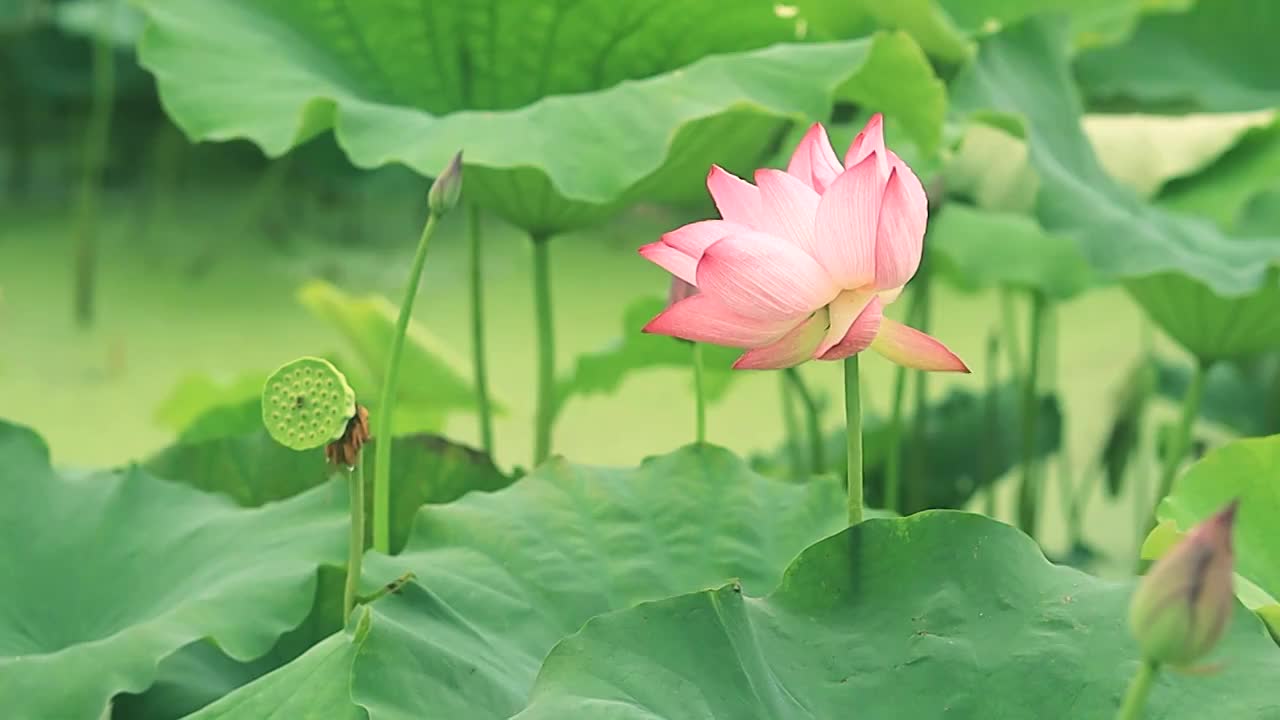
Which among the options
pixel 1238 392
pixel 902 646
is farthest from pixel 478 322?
pixel 1238 392

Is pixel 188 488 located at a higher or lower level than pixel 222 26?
lower

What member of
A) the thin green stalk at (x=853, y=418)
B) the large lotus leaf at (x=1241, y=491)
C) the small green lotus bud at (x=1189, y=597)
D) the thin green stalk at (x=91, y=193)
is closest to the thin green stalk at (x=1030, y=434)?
the large lotus leaf at (x=1241, y=491)

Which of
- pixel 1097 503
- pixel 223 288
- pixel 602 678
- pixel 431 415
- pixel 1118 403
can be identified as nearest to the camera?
pixel 602 678

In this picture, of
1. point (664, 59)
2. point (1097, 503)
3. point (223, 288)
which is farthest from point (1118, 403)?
point (223, 288)

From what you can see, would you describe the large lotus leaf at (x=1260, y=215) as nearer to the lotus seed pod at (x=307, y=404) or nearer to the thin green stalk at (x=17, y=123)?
the lotus seed pod at (x=307, y=404)

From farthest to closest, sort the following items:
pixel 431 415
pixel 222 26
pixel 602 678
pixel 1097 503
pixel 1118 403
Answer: pixel 1097 503 → pixel 1118 403 → pixel 431 415 → pixel 222 26 → pixel 602 678

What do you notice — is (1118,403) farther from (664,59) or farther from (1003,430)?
(664,59)

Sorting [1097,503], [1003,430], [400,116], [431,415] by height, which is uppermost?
[400,116]
